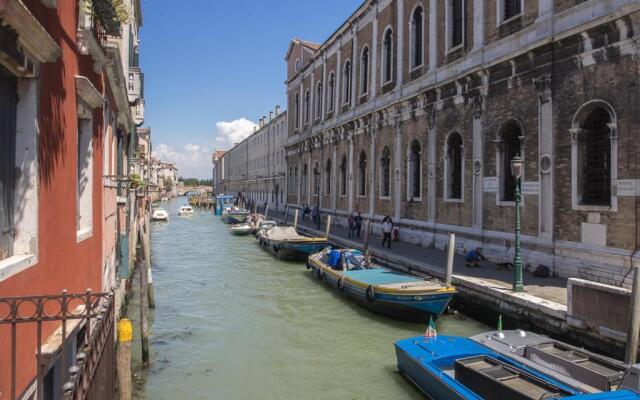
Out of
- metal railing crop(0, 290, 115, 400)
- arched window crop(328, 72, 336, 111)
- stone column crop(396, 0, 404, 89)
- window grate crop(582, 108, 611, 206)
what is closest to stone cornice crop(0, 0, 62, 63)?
metal railing crop(0, 290, 115, 400)

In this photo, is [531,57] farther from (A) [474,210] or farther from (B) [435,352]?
(B) [435,352]

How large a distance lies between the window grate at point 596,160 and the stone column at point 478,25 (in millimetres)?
4381

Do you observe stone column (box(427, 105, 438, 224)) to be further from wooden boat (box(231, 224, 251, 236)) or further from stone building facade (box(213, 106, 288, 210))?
stone building facade (box(213, 106, 288, 210))

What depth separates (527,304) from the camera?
8133 mm

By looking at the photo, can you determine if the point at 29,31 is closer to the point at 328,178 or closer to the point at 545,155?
the point at 545,155

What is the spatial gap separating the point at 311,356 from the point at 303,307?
3.32m

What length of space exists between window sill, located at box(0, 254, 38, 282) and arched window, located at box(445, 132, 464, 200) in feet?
42.1

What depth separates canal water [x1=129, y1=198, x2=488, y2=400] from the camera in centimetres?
685

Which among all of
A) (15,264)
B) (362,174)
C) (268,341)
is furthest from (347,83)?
(15,264)

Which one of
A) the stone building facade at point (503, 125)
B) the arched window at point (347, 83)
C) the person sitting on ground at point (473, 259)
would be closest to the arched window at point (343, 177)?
the stone building facade at point (503, 125)

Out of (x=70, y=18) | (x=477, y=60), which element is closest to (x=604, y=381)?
(x=70, y=18)

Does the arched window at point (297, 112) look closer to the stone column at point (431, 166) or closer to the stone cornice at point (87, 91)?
the stone column at point (431, 166)

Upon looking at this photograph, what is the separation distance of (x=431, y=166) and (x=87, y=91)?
1233 centimetres

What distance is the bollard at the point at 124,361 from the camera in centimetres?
427
